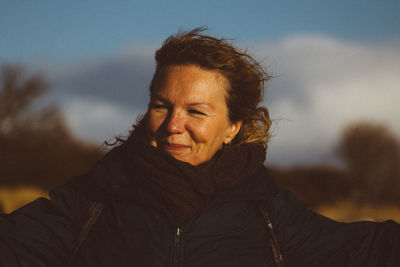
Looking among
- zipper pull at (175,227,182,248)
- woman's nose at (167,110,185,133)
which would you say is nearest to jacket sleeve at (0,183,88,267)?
zipper pull at (175,227,182,248)

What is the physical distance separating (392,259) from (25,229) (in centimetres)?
209

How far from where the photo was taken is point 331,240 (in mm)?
2914

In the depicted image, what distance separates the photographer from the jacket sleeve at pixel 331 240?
2836 millimetres

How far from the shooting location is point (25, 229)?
2734 mm

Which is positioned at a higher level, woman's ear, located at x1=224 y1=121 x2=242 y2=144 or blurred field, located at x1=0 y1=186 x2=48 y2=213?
woman's ear, located at x1=224 y1=121 x2=242 y2=144

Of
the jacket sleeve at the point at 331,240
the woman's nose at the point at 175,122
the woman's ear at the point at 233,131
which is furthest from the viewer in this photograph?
the woman's ear at the point at 233,131

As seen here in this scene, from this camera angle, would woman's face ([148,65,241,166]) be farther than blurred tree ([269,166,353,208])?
No

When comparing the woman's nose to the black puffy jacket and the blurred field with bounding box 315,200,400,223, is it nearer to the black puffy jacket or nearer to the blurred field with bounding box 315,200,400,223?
the black puffy jacket

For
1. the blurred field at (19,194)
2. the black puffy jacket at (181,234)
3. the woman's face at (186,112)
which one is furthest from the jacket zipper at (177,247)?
the blurred field at (19,194)

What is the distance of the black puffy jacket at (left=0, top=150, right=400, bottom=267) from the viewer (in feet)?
8.84

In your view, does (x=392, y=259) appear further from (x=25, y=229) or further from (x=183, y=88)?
(x=25, y=229)

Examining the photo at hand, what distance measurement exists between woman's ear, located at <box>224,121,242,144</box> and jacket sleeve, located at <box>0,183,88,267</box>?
1109 millimetres

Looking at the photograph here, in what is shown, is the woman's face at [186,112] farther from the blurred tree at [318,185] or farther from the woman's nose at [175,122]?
the blurred tree at [318,185]

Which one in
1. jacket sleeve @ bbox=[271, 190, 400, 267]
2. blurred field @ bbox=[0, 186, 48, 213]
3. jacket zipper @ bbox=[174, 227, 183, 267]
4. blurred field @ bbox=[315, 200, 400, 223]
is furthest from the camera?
blurred field @ bbox=[315, 200, 400, 223]
